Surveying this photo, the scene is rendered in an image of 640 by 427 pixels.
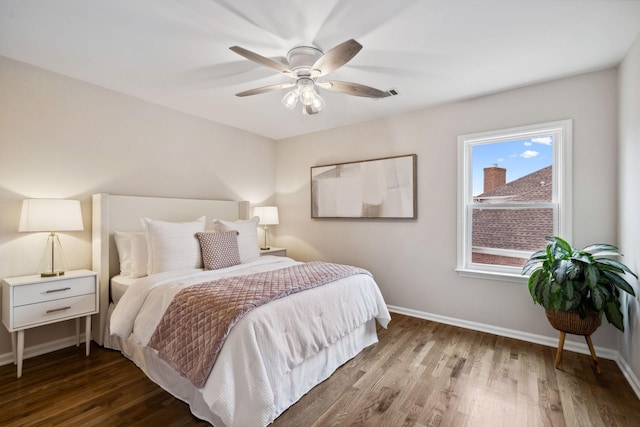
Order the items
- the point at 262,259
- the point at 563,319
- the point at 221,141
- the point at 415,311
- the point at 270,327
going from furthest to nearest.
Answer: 1. the point at 221,141
2. the point at 415,311
3. the point at 262,259
4. the point at 563,319
5. the point at 270,327

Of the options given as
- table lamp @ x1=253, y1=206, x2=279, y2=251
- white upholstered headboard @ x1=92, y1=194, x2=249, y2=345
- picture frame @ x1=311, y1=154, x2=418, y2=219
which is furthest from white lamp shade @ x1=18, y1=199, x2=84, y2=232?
picture frame @ x1=311, y1=154, x2=418, y2=219

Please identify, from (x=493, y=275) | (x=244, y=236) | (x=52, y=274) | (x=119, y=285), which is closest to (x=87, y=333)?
(x=119, y=285)

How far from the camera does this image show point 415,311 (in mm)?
3682

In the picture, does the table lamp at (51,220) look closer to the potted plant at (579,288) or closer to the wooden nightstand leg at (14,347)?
Answer: the wooden nightstand leg at (14,347)

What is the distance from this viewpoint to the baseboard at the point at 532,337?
2291mm

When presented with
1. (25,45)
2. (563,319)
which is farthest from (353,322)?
(25,45)

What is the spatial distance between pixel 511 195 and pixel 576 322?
1.29 m

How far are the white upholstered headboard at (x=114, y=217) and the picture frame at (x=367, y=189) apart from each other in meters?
1.68

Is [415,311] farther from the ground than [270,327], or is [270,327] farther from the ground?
[270,327]

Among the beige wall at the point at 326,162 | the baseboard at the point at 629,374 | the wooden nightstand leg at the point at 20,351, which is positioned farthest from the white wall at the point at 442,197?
the wooden nightstand leg at the point at 20,351

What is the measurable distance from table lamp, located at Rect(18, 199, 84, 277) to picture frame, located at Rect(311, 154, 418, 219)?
2.82 metres

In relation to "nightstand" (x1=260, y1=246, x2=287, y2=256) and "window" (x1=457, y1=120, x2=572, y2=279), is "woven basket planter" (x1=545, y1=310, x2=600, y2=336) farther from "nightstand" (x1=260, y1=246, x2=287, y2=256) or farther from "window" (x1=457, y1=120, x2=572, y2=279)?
"nightstand" (x1=260, y1=246, x2=287, y2=256)

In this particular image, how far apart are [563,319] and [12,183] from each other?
183 inches

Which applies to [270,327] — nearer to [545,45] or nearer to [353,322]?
[353,322]
